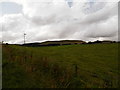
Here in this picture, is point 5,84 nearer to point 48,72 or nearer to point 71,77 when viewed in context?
point 48,72

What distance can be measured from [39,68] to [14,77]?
3.18 meters

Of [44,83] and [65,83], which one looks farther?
[65,83]

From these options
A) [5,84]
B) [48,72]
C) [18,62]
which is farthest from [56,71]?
[5,84]

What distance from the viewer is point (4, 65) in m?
14.2

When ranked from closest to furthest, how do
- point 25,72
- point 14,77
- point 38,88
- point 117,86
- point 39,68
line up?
point 38,88, point 14,77, point 25,72, point 117,86, point 39,68

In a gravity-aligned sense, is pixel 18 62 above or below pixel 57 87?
above

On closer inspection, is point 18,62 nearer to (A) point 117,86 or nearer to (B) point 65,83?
(B) point 65,83

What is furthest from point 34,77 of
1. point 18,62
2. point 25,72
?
point 18,62

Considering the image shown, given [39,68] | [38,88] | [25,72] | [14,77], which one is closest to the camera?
[38,88]

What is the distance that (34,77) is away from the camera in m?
12.5

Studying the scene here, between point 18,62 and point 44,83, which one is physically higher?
point 18,62

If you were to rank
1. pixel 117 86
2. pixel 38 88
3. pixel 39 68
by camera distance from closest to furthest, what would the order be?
pixel 38 88 → pixel 117 86 → pixel 39 68

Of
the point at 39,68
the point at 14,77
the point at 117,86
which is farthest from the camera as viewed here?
the point at 39,68

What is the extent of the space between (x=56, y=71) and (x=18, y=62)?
327 cm
